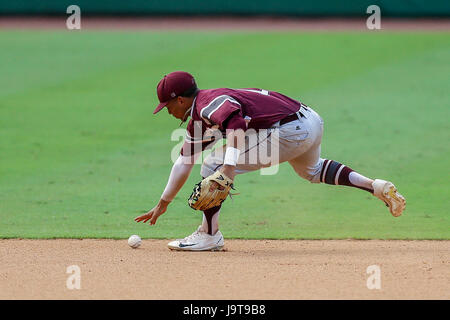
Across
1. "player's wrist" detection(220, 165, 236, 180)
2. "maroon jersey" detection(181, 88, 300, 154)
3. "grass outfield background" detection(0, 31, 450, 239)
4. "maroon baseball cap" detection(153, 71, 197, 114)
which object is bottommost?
"grass outfield background" detection(0, 31, 450, 239)

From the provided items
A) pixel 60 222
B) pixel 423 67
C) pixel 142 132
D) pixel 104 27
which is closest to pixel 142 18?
pixel 104 27

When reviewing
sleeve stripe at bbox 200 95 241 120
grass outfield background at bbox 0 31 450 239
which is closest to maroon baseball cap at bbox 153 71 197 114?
sleeve stripe at bbox 200 95 241 120

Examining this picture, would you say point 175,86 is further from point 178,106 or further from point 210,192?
point 210,192

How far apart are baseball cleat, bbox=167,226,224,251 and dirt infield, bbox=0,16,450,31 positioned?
14.2 meters

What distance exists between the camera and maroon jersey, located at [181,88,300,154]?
19.7 ft

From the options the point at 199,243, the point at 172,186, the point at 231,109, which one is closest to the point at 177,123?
the point at 172,186

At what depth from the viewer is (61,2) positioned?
2075cm

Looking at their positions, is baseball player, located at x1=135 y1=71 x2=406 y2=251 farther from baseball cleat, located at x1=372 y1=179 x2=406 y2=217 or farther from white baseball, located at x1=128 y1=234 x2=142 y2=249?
white baseball, located at x1=128 y1=234 x2=142 y2=249

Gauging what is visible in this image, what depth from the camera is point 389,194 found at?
6727 mm

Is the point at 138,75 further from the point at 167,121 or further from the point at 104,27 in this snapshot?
the point at 104,27

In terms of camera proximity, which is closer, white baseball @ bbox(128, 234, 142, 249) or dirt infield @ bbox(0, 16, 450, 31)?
white baseball @ bbox(128, 234, 142, 249)

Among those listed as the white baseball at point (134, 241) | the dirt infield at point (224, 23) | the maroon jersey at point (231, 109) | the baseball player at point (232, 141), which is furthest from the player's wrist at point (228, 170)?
the dirt infield at point (224, 23)

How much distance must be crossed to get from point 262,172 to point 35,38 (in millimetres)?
10759

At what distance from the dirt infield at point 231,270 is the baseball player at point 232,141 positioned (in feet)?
1.30
